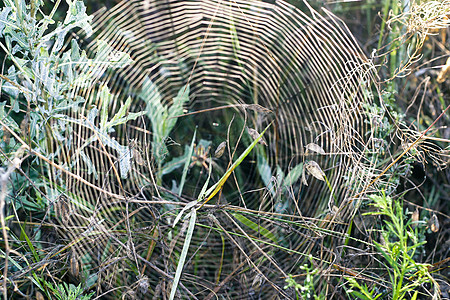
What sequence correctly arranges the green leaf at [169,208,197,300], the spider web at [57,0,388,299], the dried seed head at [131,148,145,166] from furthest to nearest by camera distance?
the spider web at [57,0,388,299] < the dried seed head at [131,148,145,166] < the green leaf at [169,208,197,300]

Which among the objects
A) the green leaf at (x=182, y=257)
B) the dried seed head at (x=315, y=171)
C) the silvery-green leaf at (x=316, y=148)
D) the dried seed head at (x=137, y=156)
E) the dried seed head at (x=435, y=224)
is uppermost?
the dried seed head at (x=137, y=156)

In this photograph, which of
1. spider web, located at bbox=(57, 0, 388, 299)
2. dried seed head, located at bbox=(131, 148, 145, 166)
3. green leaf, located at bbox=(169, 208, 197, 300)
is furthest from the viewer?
spider web, located at bbox=(57, 0, 388, 299)

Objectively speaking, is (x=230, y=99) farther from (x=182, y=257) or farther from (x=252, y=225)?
(x=182, y=257)

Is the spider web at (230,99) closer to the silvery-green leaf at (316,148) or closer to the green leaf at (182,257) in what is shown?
the silvery-green leaf at (316,148)

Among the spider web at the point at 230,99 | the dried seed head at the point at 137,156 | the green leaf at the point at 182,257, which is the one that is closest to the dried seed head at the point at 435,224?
the spider web at the point at 230,99

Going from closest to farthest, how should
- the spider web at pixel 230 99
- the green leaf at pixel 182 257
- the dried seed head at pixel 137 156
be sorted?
the green leaf at pixel 182 257 → the dried seed head at pixel 137 156 → the spider web at pixel 230 99

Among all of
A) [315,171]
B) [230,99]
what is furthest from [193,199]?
[230,99]

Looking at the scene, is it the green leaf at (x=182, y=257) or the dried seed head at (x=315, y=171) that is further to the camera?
the dried seed head at (x=315, y=171)

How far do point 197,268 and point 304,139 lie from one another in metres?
0.56

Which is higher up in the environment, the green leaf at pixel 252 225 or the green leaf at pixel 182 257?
the green leaf at pixel 182 257

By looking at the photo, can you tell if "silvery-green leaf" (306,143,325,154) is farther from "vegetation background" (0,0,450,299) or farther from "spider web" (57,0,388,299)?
"spider web" (57,0,388,299)

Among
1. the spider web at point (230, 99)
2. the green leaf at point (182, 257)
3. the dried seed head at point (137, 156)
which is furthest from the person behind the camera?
the spider web at point (230, 99)

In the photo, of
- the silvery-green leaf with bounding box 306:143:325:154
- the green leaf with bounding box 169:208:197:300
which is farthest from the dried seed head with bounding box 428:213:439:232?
the green leaf with bounding box 169:208:197:300

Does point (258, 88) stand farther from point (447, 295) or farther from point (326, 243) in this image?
point (447, 295)
